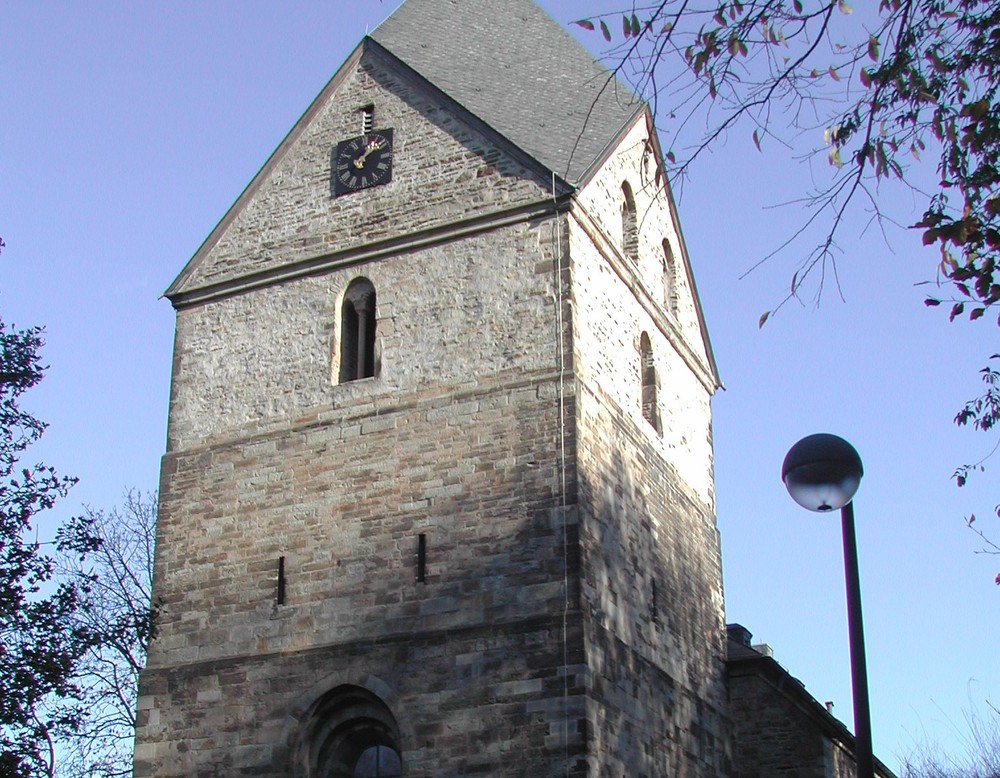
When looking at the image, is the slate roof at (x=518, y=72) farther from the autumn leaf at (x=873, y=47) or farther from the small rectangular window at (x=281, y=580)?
the autumn leaf at (x=873, y=47)

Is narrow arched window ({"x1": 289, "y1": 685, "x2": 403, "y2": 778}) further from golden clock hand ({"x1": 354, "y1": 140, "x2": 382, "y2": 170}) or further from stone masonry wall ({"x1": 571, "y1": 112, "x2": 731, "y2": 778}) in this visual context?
golden clock hand ({"x1": 354, "y1": 140, "x2": 382, "y2": 170})

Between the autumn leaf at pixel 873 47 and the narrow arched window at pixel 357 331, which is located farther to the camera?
the narrow arched window at pixel 357 331

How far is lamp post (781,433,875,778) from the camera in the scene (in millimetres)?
8367

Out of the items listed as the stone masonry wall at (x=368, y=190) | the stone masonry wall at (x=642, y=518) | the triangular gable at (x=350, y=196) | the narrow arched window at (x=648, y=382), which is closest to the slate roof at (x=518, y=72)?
the triangular gable at (x=350, y=196)

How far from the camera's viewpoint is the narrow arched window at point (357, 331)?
18609 millimetres

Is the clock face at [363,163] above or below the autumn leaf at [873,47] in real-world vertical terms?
above

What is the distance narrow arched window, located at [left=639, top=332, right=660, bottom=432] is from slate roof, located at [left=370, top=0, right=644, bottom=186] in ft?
8.76

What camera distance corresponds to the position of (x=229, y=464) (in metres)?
18.7

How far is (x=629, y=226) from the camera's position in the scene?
20484 millimetres

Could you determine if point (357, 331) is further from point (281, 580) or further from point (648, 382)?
point (648, 382)

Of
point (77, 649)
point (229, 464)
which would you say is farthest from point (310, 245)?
point (77, 649)

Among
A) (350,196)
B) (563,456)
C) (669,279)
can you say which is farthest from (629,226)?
(563,456)

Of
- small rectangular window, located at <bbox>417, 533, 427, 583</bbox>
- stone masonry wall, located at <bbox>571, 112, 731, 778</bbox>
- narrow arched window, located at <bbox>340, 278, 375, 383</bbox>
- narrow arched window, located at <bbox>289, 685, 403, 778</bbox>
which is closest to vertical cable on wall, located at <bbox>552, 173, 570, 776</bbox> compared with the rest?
stone masonry wall, located at <bbox>571, 112, 731, 778</bbox>

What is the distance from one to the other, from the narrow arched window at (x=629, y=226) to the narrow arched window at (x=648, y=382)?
44.5 inches
